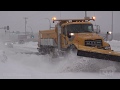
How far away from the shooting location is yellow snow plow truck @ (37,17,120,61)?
11975 millimetres

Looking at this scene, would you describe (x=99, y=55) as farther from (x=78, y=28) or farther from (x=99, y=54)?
(x=78, y=28)

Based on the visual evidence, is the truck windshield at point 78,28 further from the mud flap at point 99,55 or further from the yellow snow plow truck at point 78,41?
the mud flap at point 99,55

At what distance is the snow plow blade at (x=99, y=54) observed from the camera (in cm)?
1159

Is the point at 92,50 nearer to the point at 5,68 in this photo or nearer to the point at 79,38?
the point at 79,38

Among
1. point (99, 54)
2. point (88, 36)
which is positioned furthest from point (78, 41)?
point (99, 54)

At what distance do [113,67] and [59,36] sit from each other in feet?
16.6

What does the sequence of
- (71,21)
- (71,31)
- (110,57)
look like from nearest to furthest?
(110,57), (71,31), (71,21)

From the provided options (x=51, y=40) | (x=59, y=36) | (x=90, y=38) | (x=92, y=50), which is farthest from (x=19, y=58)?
(x=92, y=50)

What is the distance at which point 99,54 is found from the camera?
1183cm

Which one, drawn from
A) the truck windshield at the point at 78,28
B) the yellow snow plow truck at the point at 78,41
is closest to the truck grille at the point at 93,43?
the yellow snow plow truck at the point at 78,41

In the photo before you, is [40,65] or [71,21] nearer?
[40,65]

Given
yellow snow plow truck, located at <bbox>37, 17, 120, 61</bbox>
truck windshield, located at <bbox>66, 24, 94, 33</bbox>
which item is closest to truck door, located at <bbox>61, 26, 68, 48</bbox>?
yellow snow plow truck, located at <bbox>37, 17, 120, 61</bbox>

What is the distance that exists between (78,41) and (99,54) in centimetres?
258

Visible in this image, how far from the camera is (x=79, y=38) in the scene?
1416 centimetres
